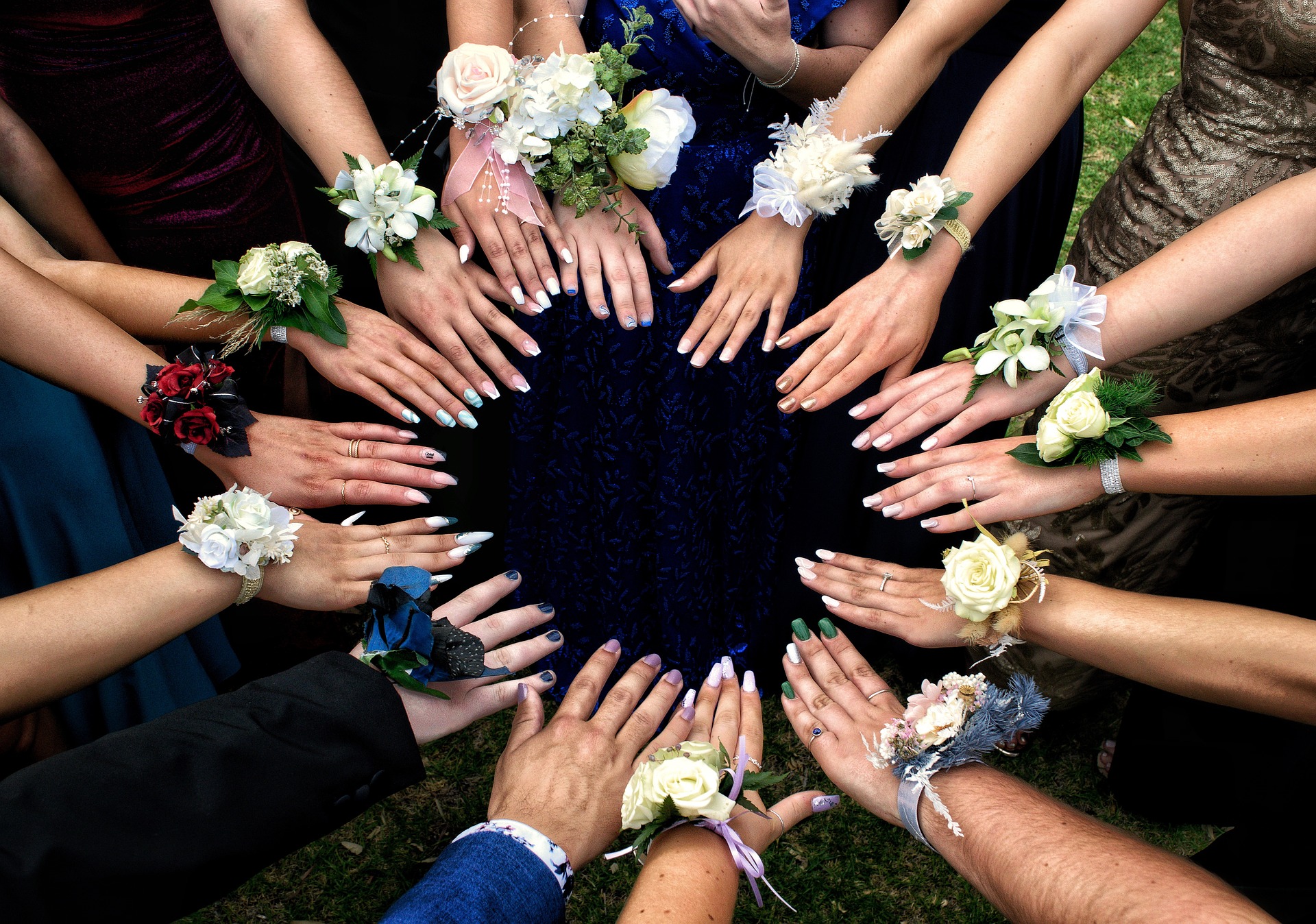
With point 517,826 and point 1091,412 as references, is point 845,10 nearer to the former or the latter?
point 1091,412

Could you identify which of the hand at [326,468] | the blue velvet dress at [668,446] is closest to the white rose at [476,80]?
the blue velvet dress at [668,446]

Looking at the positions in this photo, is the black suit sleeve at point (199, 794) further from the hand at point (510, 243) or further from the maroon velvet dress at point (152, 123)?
the maroon velvet dress at point (152, 123)

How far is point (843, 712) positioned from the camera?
88.0 inches

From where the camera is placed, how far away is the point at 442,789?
2.96 metres

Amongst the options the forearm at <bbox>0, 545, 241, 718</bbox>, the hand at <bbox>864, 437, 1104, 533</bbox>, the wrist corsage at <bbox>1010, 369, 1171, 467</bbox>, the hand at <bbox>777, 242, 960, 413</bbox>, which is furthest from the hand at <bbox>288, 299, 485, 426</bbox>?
the wrist corsage at <bbox>1010, 369, 1171, 467</bbox>

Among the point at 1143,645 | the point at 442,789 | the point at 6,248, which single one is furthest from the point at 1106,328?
the point at 6,248

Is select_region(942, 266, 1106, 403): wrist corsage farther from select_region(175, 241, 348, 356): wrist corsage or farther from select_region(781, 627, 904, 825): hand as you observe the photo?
select_region(175, 241, 348, 356): wrist corsage

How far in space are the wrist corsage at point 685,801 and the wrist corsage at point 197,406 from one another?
4.33ft

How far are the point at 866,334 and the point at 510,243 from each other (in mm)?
983

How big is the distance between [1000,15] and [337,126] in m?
2.00

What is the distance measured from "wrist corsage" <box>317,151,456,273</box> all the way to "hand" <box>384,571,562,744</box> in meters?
0.90

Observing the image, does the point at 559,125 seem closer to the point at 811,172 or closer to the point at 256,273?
the point at 811,172

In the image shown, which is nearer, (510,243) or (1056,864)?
(1056,864)

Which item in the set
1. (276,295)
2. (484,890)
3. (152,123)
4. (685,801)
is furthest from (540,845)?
(152,123)
